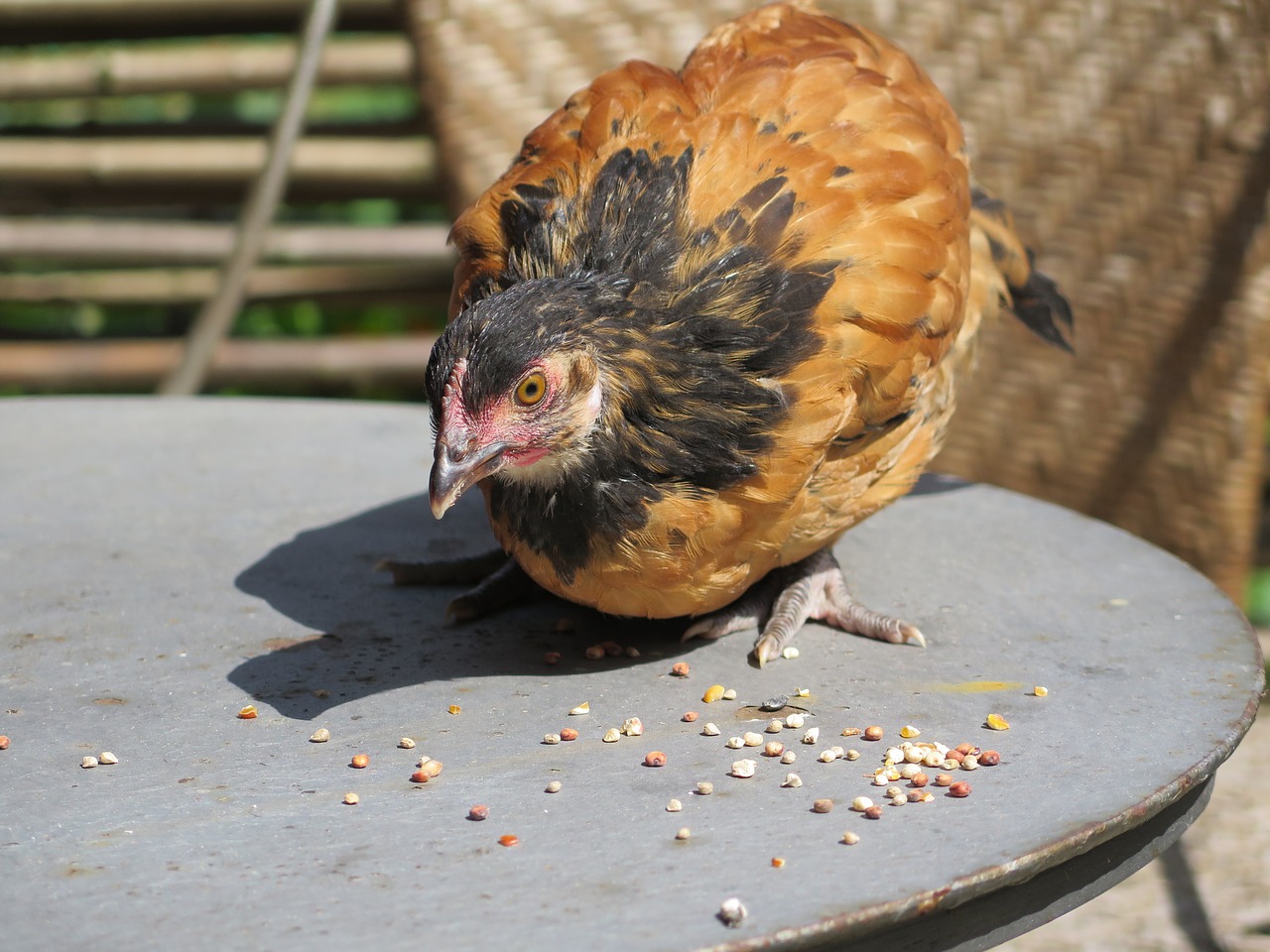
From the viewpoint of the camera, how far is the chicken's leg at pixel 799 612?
2.65 metres

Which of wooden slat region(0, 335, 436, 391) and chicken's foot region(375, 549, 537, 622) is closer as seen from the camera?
chicken's foot region(375, 549, 537, 622)

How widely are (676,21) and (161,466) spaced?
8.04 feet

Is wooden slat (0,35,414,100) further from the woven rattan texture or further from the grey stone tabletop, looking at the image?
the grey stone tabletop

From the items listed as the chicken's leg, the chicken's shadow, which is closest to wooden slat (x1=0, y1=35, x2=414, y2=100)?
the chicken's shadow

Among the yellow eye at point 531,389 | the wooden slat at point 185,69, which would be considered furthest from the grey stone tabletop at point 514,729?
the wooden slat at point 185,69

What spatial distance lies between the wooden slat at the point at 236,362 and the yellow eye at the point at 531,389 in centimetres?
397

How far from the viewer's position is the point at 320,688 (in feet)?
8.02

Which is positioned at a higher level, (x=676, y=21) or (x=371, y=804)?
(x=676, y=21)

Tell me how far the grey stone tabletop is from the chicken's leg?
5 cm

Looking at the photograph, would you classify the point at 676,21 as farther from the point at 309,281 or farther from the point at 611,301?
the point at 611,301

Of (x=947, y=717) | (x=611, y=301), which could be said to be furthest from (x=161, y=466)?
(x=947, y=717)

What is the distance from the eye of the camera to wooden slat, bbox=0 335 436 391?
6.21 metres

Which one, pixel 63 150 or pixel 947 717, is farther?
pixel 63 150

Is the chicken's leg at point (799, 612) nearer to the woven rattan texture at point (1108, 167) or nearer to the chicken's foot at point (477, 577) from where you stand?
the chicken's foot at point (477, 577)
